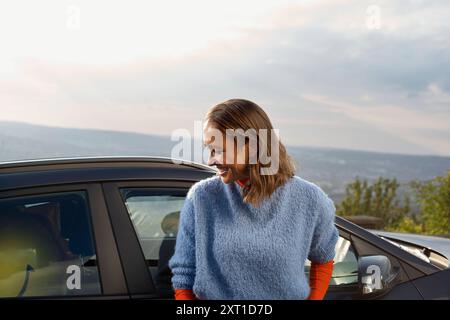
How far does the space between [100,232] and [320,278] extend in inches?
35.9

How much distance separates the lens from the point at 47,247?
8.11 feet

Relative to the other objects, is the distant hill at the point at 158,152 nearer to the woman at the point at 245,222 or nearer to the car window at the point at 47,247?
the woman at the point at 245,222

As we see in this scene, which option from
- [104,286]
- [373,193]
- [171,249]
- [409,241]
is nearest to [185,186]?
[171,249]

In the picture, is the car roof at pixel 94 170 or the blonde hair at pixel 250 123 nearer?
the blonde hair at pixel 250 123

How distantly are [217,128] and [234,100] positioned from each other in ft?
0.33

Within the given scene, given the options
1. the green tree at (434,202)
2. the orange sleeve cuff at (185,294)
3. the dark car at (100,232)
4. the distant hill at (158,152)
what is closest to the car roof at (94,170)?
the dark car at (100,232)

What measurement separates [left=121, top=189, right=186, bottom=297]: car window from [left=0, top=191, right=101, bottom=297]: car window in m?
0.21

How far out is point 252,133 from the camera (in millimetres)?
1911

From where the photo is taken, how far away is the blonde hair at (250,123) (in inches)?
74.8

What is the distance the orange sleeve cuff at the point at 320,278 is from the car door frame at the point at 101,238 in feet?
2.53

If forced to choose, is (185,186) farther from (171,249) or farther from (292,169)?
(292,169)

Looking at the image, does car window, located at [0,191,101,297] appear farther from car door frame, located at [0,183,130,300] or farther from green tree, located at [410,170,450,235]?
green tree, located at [410,170,450,235]

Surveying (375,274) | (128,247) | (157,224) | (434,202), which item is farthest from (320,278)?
(434,202)

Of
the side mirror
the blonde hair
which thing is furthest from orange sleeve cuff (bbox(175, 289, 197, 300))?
the side mirror
